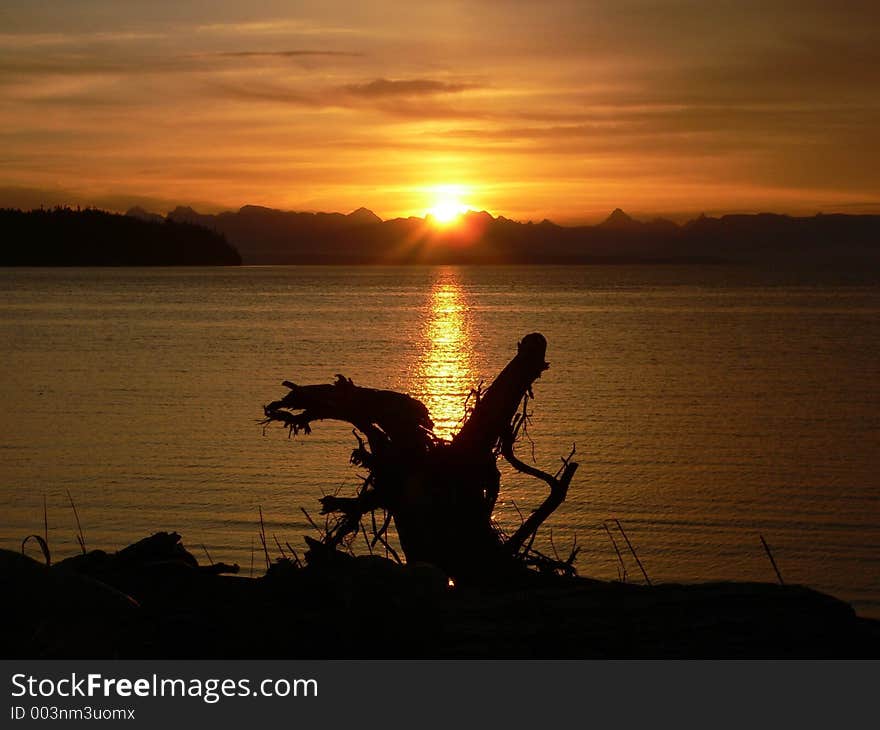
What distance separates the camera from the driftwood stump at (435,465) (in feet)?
28.2

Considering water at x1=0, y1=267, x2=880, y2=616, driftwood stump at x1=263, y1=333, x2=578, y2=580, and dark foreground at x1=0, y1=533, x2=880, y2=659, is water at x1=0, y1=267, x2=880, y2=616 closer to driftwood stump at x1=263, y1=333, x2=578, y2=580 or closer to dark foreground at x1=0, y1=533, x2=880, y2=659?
driftwood stump at x1=263, y1=333, x2=578, y2=580

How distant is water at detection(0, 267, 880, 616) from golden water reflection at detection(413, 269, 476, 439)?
263 millimetres

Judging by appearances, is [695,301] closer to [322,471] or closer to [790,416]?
[790,416]

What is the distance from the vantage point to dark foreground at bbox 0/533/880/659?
5.12 meters

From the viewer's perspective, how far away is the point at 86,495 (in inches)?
892

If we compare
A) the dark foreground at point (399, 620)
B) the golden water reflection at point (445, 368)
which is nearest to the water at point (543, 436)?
the golden water reflection at point (445, 368)

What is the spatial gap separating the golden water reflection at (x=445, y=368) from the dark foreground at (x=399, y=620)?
352 centimetres

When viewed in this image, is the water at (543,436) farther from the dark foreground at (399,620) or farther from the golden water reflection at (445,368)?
the dark foreground at (399,620)

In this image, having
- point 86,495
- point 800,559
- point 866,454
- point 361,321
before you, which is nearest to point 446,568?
point 800,559

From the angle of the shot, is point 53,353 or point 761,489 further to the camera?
point 53,353

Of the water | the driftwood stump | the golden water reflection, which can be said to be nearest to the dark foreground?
the driftwood stump

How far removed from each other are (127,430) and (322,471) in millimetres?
9445

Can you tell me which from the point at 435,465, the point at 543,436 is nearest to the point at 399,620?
the point at 435,465

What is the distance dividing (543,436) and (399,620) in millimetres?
25763
